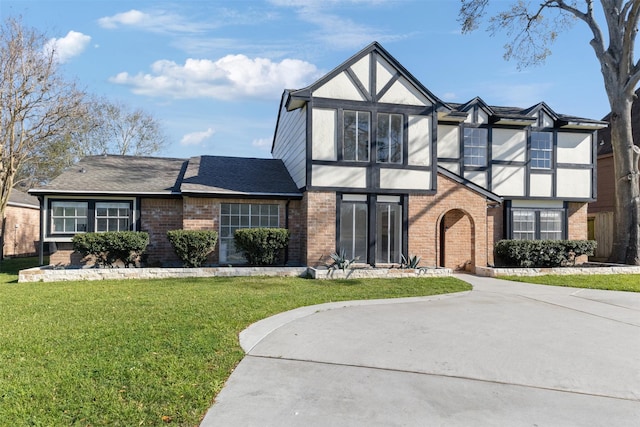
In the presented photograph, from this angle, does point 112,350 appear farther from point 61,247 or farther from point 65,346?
point 61,247

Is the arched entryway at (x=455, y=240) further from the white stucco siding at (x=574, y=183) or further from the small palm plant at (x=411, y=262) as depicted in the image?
the white stucco siding at (x=574, y=183)

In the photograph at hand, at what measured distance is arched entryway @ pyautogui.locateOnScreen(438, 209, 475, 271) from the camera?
1464 centimetres

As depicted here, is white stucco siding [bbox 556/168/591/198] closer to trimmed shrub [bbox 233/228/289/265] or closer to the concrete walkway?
the concrete walkway

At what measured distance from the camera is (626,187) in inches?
606

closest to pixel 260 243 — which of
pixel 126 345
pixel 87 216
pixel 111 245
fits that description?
pixel 111 245

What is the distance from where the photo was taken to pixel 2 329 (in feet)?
20.0

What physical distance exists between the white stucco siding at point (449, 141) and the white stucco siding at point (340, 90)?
4051 mm

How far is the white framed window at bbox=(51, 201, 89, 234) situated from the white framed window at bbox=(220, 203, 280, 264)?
14.5ft

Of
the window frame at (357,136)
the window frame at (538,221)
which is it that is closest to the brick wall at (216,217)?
the window frame at (357,136)

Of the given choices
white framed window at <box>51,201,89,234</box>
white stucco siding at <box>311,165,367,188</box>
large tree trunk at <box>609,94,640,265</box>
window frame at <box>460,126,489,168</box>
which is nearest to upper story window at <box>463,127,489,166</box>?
window frame at <box>460,126,489,168</box>

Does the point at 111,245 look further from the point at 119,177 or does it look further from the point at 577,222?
the point at 577,222

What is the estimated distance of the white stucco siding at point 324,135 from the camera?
13133 millimetres

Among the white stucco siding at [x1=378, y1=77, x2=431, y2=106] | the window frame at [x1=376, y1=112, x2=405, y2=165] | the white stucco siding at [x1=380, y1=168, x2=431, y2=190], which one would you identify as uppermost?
the white stucco siding at [x1=378, y1=77, x2=431, y2=106]

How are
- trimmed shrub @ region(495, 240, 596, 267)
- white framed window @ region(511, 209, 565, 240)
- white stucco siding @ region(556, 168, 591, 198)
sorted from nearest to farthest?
trimmed shrub @ region(495, 240, 596, 267) < white framed window @ region(511, 209, 565, 240) < white stucco siding @ region(556, 168, 591, 198)
